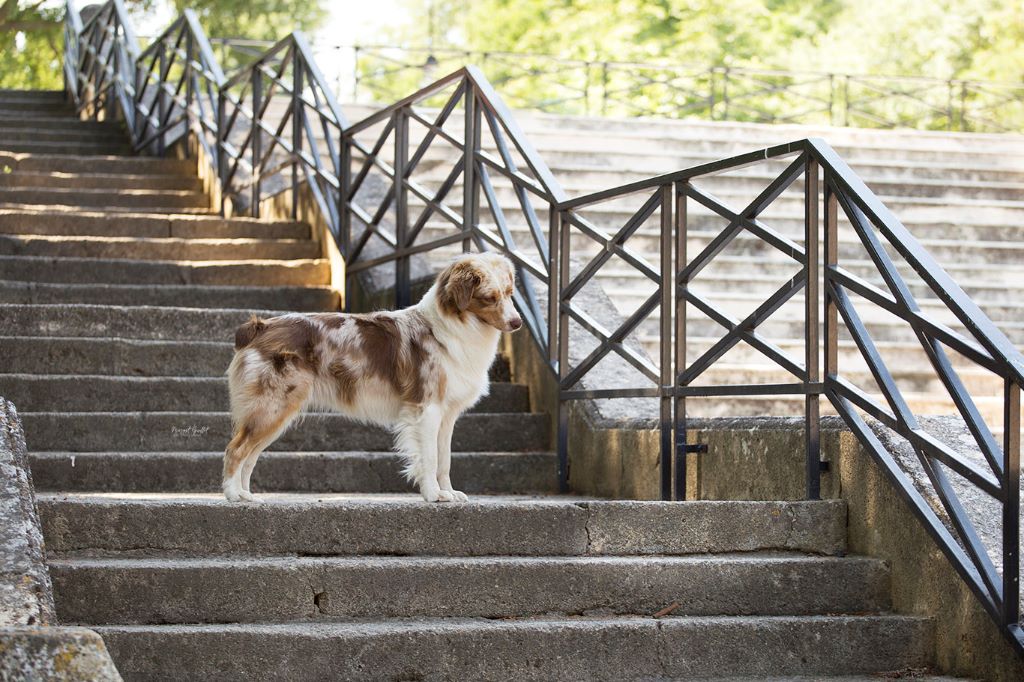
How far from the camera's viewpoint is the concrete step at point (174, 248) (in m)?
9.23

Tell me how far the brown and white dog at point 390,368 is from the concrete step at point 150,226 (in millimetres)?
4597

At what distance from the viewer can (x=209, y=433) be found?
6395mm

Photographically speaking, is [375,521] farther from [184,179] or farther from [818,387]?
[184,179]

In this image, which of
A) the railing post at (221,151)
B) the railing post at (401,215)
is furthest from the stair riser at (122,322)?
the railing post at (221,151)

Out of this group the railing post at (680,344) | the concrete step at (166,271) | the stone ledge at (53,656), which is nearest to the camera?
the stone ledge at (53,656)

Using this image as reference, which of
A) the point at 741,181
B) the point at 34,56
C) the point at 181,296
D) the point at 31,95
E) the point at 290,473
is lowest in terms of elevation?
the point at 290,473

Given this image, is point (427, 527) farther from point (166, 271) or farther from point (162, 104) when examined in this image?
point (162, 104)

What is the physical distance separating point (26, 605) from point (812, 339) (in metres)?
2.92

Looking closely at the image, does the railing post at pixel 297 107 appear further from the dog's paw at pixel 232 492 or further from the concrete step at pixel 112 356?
the dog's paw at pixel 232 492

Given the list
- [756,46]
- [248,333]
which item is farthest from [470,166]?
[756,46]

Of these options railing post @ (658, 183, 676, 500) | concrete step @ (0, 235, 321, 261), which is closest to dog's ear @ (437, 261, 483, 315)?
railing post @ (658, 183, 676, 500)

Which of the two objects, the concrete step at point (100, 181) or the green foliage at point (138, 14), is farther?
the green foliage at point (138, 14)

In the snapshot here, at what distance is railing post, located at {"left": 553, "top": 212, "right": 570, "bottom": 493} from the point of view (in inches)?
248

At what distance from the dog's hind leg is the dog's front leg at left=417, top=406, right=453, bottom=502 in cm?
47
